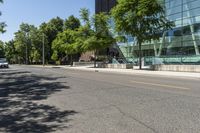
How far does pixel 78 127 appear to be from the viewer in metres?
7.05

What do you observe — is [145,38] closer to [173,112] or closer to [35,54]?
[173,112]

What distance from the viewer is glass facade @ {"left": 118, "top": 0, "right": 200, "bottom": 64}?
40.2m

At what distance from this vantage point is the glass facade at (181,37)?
4022 centimetres

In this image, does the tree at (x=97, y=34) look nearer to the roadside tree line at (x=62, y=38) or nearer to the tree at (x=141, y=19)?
the roadside tree line at (x=62, y=38)

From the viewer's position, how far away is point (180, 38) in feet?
144

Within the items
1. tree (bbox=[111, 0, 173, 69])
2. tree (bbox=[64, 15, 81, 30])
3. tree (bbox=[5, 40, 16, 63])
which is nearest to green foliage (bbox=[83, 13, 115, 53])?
tree (bbox=[111, 0, 173, 69])

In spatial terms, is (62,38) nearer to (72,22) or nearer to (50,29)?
(72,22)

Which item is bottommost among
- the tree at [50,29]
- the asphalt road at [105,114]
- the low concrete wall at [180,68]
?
the asphalt road at [105,114]

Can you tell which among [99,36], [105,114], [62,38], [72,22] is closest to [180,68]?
[99,36]

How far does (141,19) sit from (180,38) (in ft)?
40.9

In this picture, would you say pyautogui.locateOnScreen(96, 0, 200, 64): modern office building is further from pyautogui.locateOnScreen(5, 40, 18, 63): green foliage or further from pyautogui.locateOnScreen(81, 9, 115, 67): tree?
pyautogui.locateOnScreen(5, 40, 18, 63): green foliage

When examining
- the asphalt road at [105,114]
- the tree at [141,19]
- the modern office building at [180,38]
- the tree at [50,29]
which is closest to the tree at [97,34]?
the modern office building at [180,38]

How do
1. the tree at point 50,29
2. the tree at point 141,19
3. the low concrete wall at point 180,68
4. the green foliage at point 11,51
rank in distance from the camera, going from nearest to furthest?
the low concrete wall at point 180,68, the tree at point 141,19, the tree at point 50,29, the green foliage at point 11,51

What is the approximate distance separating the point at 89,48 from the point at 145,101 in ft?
119
